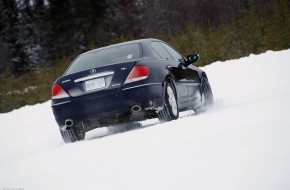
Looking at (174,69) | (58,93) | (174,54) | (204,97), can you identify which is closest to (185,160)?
(58,93)

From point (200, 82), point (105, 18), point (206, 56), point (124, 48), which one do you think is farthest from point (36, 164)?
point (105, 18)

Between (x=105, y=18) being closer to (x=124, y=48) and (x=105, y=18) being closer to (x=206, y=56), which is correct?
(x=206, y=56)

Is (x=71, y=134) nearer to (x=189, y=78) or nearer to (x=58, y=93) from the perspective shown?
(x=58, y=93)

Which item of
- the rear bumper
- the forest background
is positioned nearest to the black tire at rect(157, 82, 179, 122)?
the rear bumper

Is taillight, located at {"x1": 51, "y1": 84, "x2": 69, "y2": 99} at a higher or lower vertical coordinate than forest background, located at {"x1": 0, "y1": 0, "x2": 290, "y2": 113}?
higher

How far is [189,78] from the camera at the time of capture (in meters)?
8.52

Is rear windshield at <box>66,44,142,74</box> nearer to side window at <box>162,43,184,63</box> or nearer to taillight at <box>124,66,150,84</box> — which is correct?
taillight at <box>124,66,150,84</box>

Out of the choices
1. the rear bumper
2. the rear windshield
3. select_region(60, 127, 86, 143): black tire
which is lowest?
select_region(60, 127, 86, 143): black tire

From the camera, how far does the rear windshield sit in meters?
7.20

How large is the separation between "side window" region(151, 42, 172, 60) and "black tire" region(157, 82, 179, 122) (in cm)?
57

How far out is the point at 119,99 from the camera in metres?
6.67

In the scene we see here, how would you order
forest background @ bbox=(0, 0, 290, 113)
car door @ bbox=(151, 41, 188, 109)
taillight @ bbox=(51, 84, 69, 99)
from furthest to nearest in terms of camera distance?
1. forest background @ bbox=(0, 0, 290, 113)
2. car door @ bbox=(151, 41, 188, 109)
3. taillight @ bbox=(51, 84, 69, 99)

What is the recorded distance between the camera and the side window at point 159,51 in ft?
25.1

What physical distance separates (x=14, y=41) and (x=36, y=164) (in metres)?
60.2
